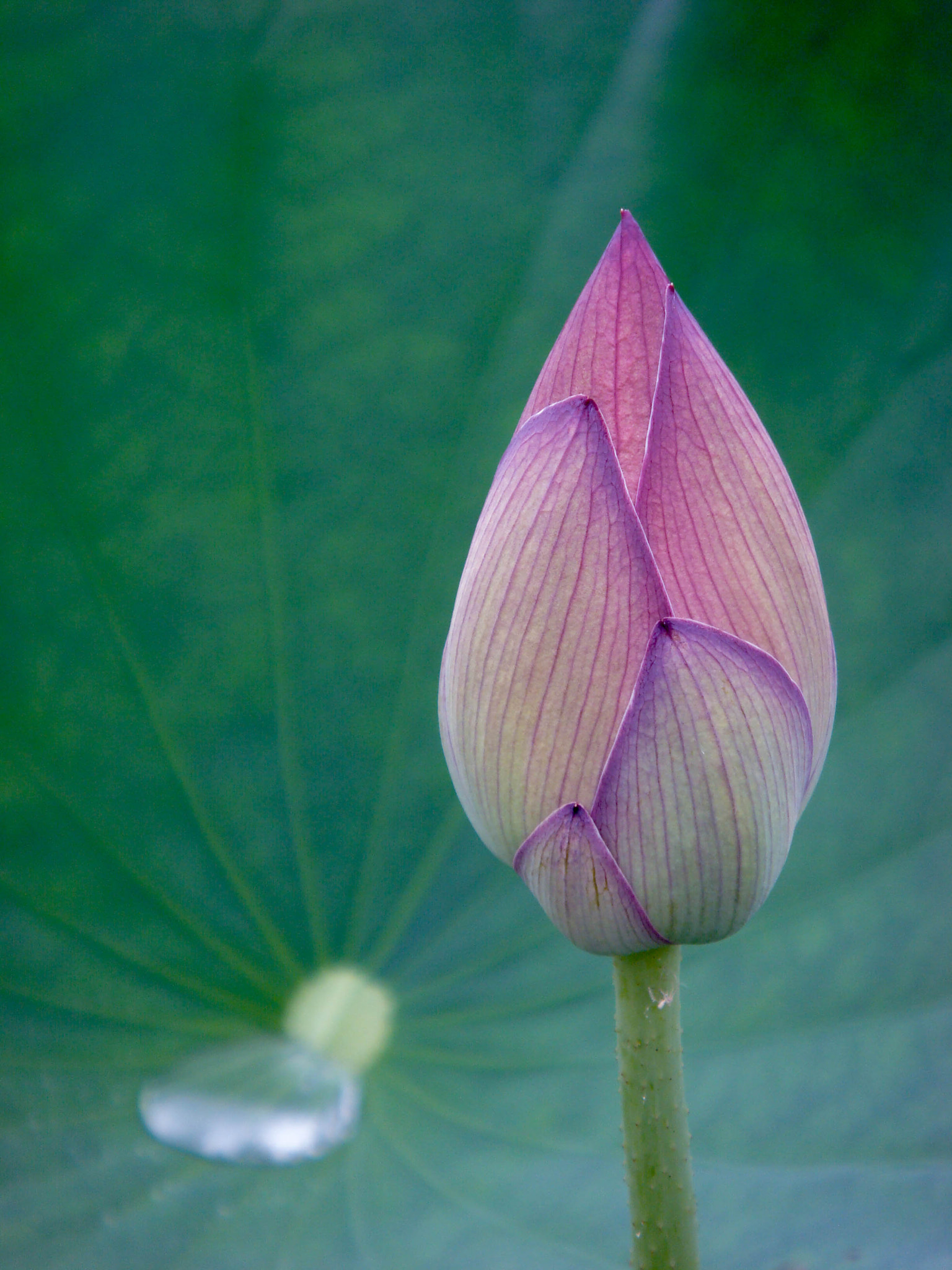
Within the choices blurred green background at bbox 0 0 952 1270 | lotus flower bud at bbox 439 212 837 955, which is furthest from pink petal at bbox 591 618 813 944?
blurred green background at bbox 0 0 952 1270

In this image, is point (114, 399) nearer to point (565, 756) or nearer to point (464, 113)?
point (464, 113)

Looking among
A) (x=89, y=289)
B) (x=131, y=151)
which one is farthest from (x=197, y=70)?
(x=89, y=289)

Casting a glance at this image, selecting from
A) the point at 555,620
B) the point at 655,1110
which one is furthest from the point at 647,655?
the point at 655,1110

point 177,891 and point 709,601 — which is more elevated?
point 177,891

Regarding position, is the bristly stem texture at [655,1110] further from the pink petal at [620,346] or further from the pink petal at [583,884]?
the pink petal at [620,346]

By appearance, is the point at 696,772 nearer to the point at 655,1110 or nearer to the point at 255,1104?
the point at 655,1110

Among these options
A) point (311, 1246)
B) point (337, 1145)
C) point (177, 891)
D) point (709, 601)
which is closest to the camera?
point (709, 601)

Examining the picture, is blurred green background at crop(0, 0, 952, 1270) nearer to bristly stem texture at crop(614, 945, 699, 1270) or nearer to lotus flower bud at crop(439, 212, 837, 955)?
bristly stem texture at crop(614, 945, 699, 1270)
